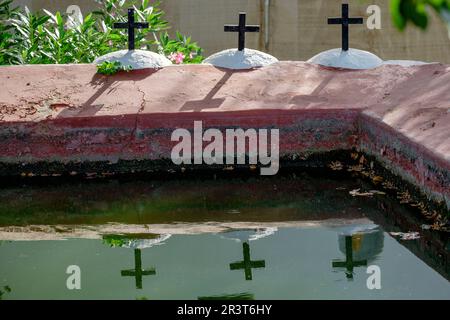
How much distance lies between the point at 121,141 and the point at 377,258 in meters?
2.91

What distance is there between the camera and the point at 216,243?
5.16m

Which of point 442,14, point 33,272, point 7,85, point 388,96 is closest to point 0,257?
point 33,272

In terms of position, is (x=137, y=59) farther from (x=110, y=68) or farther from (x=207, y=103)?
(x=207, y=103)

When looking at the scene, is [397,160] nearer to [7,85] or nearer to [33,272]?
[33,272]

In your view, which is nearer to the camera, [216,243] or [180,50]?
[216,243]

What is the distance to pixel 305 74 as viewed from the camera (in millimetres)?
7836

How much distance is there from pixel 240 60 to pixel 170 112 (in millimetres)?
1190

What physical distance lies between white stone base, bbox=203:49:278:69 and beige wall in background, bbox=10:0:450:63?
197 cm

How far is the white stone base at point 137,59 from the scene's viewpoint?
7.82m

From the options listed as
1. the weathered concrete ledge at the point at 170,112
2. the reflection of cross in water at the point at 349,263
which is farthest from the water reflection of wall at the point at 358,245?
the weathered concrete ledge at the point at 170,112

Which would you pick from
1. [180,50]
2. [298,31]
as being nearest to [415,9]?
[180,50]

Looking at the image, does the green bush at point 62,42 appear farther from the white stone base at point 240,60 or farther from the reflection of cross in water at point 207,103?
the reflection of cross in water at point 207,103

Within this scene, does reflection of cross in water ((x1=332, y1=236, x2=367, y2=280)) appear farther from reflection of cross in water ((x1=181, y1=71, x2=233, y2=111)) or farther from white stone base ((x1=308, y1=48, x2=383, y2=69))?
white stone base ((x1=308, y1=48, x2=383, y2=69))

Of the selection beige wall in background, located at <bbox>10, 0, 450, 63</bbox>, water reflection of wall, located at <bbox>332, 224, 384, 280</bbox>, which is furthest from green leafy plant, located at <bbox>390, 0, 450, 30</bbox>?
beige wall in background, located at <bbox>10, 0, 450, 63</bbox>
